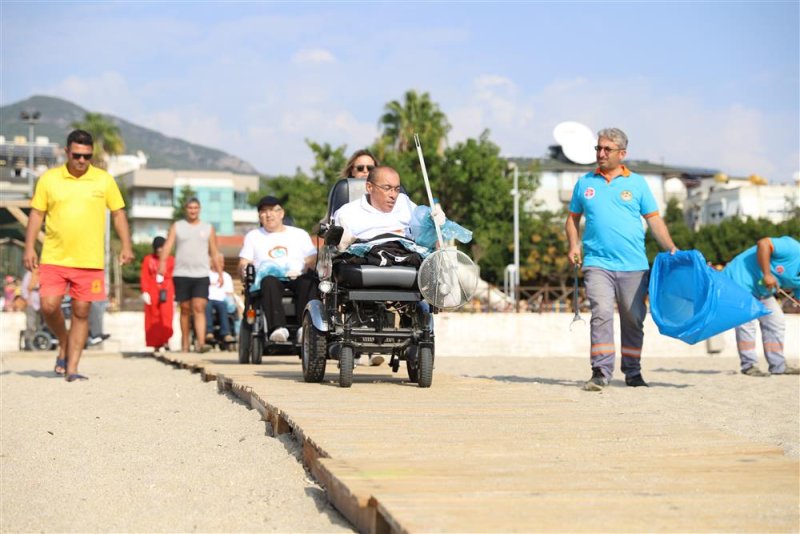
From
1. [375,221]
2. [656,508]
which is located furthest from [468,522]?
[375,221]

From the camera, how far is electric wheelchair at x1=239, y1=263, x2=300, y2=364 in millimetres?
12086

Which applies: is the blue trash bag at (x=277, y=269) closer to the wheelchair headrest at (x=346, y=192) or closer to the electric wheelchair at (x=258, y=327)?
the electric wheelchair at (x=258, y=327)

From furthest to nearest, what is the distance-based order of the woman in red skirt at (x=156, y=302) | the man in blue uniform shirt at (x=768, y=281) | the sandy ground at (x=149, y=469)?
the woman in red skirt at (x=156, y=302) < the man in blue uniform shirt at (x=768, y=281) < the sandy ground at (x=149, y=469)

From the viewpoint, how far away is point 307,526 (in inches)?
171

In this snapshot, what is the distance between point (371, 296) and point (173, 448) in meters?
2.04

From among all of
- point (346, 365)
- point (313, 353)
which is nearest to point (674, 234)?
point (313, 353)

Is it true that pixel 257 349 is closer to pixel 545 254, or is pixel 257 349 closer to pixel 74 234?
pixel 74 234

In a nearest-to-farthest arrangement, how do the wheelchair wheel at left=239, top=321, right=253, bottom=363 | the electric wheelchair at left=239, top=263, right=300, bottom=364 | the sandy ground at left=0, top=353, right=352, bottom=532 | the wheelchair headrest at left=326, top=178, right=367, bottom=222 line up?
1. the sandy ground at left=0, top=353, right=352, bottom=532
2. the wheelchair headrest at left=326, top=178, right=367, bottom=222
3. the electric wheelchair at left=239, top=263, right=300, bottom=364
4. the wheelchair wheel at left=239, top=321, right=253, bottom=363

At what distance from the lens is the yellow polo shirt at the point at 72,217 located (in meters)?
10.8

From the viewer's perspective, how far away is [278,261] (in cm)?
Answer: 1230

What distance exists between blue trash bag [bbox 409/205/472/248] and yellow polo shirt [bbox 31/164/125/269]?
11.4ft

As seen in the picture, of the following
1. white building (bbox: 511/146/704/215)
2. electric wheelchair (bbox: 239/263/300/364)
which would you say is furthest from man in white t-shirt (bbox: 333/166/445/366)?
white building (bbox: 511/146/704/215)

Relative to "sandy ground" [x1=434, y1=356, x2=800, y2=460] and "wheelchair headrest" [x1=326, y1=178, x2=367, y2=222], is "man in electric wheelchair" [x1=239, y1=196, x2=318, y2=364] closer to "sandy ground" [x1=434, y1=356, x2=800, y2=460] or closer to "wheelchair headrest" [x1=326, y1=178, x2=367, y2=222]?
"wheelchair headrest" [x1=326, y1=178, x2=367, y2=222]

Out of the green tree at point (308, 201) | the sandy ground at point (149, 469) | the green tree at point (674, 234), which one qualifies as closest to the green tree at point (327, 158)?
the green tree at point (308, 201)
